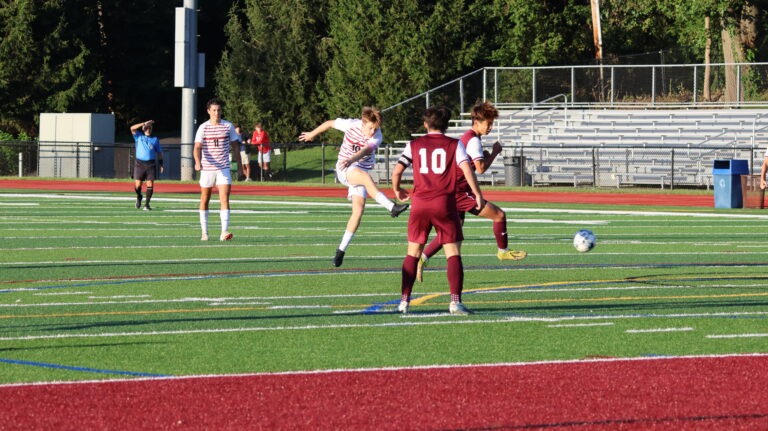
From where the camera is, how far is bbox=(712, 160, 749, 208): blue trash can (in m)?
28.8

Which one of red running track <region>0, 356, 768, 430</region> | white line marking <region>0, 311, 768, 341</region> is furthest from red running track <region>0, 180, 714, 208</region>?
red running track <region>0, 356, 768, 430</region>

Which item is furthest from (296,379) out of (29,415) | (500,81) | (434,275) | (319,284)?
(500,81)

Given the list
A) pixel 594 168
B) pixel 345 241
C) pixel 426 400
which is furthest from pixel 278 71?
pixel 426 400

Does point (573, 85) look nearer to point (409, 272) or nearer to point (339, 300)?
point (339, 300)

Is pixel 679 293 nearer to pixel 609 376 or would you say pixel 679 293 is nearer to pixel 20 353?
pixel 609 376

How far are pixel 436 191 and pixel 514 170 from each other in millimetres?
29242

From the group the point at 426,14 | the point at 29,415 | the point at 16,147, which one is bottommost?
the point at 29,415

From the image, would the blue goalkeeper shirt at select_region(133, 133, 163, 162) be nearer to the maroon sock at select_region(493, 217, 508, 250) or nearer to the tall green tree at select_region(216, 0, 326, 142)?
the maroon sock at select_region(493, 217, 508, 250)

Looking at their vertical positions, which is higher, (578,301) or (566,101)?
(566,101)

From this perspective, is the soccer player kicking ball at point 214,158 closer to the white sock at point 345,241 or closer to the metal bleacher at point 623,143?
the white sock at point 345,241

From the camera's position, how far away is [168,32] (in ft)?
253

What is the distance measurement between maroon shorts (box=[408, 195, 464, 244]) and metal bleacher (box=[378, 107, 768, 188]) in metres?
26.1

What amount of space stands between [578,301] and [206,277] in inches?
160

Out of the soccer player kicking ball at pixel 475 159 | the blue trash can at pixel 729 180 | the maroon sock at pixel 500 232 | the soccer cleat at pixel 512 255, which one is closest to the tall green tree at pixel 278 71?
the blue trash can at pixel 729 180
